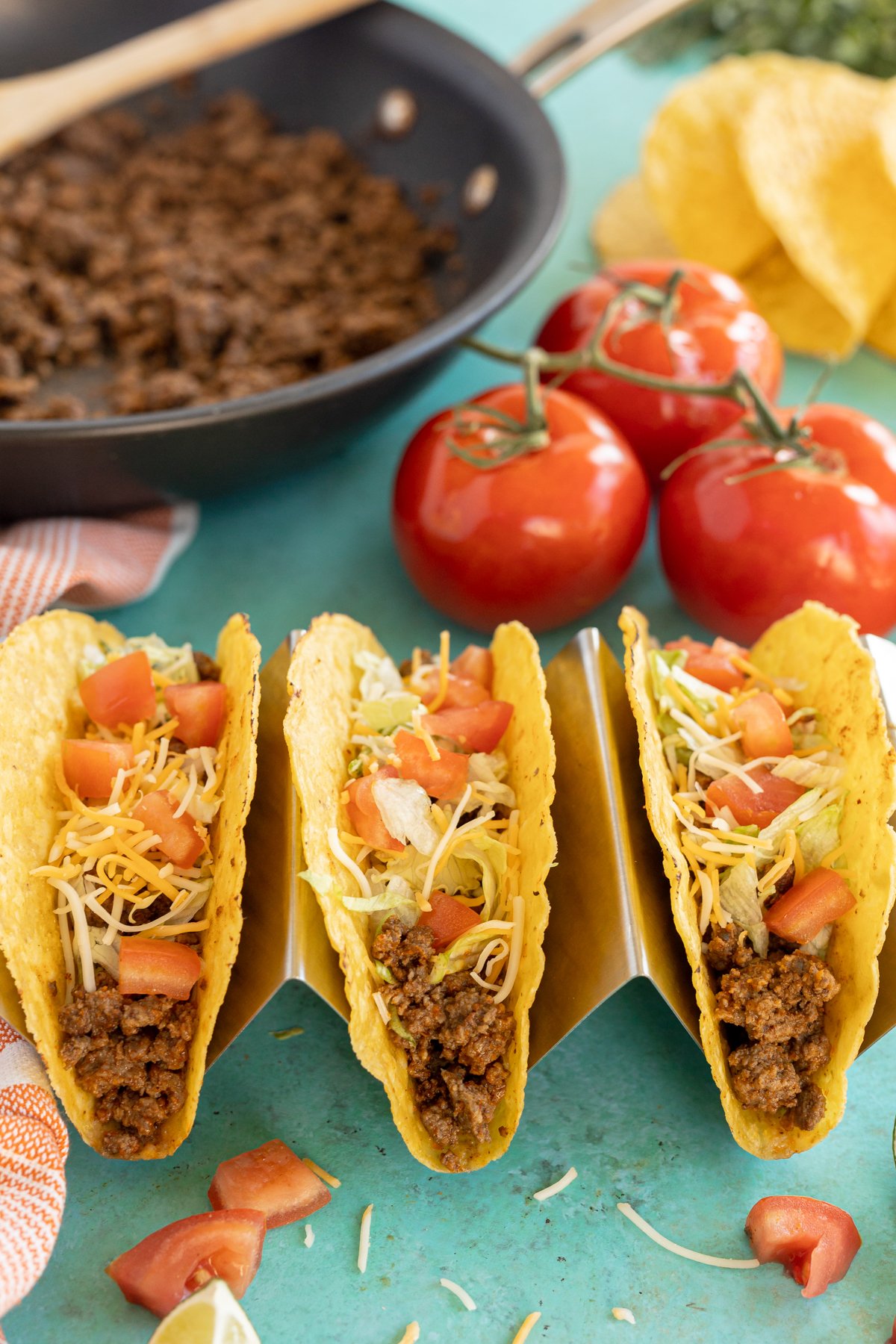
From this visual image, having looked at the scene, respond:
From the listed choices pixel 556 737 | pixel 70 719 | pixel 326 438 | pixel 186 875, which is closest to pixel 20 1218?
pixel 186 875

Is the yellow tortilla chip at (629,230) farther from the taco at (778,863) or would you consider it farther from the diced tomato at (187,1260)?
the diced tomato at (187,1260)

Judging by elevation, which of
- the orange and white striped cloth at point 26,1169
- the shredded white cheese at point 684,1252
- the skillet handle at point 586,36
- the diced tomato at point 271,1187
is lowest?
the shredded white cheese at point 684,1252

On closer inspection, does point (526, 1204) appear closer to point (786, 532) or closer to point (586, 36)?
point (786, 532)

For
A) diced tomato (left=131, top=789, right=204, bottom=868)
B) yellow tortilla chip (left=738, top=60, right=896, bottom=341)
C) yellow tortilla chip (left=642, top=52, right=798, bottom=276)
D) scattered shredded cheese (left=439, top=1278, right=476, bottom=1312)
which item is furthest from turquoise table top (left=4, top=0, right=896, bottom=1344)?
yellow tortilla chip (left=642, top=52, right=798, bottom=276)

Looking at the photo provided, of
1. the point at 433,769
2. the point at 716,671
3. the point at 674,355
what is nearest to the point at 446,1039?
the point at 433,769

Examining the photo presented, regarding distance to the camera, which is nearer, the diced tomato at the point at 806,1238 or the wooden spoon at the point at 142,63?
the diced tomato at the point at 806,1238

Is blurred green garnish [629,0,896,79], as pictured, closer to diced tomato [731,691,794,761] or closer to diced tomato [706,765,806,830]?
diced tomato [731,691,794,761]

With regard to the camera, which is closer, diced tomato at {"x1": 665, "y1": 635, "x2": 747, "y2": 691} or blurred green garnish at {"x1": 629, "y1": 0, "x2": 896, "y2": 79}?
diced tomato at {"x1": 665, "y1": 635, "x2": 747, "y2": 691}

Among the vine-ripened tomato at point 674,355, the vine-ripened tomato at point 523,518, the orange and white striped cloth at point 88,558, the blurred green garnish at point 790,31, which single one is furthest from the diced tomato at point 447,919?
the blurred green garnish at point 790,31
